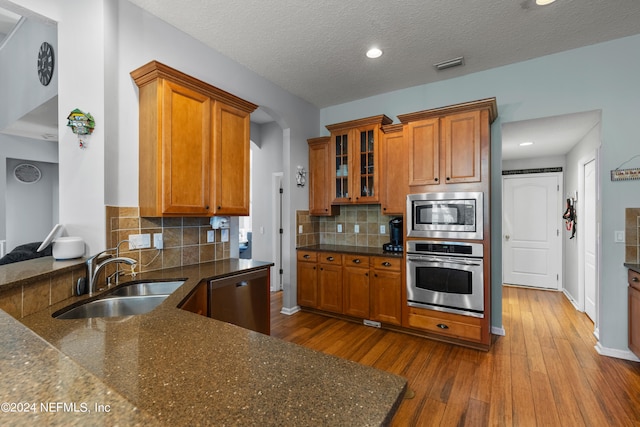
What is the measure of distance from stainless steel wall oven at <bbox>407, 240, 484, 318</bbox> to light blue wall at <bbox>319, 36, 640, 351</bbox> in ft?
1.91

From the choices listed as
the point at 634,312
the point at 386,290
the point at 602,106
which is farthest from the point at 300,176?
the point at 634,312

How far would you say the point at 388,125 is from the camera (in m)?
3.62

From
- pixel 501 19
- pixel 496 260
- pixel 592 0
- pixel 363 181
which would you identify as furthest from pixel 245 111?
pixel 496 260

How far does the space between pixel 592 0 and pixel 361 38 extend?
1.76 meters

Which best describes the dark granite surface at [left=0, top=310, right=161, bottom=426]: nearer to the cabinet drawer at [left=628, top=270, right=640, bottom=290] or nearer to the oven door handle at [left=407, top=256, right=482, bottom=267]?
the oven door handle at [left=407, top=256, right=482, bottom=267]

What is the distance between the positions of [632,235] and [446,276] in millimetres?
1654

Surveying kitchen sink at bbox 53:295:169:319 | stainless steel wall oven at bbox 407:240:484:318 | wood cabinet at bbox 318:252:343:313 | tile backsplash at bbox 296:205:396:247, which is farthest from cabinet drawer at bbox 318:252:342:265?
kitchen sink at bbox 53:295:169:319

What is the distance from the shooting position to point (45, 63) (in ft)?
9.68

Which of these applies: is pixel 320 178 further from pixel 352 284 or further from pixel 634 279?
pixel 634 279

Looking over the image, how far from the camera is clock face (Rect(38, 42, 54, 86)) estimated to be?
9.44ft

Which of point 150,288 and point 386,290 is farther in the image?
point 386,290

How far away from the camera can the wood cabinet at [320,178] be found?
4082mm

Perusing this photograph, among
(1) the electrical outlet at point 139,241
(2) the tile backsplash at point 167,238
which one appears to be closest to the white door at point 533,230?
(2) the tile backsplash at point 167,238

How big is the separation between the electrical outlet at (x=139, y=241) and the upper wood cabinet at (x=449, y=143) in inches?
103
